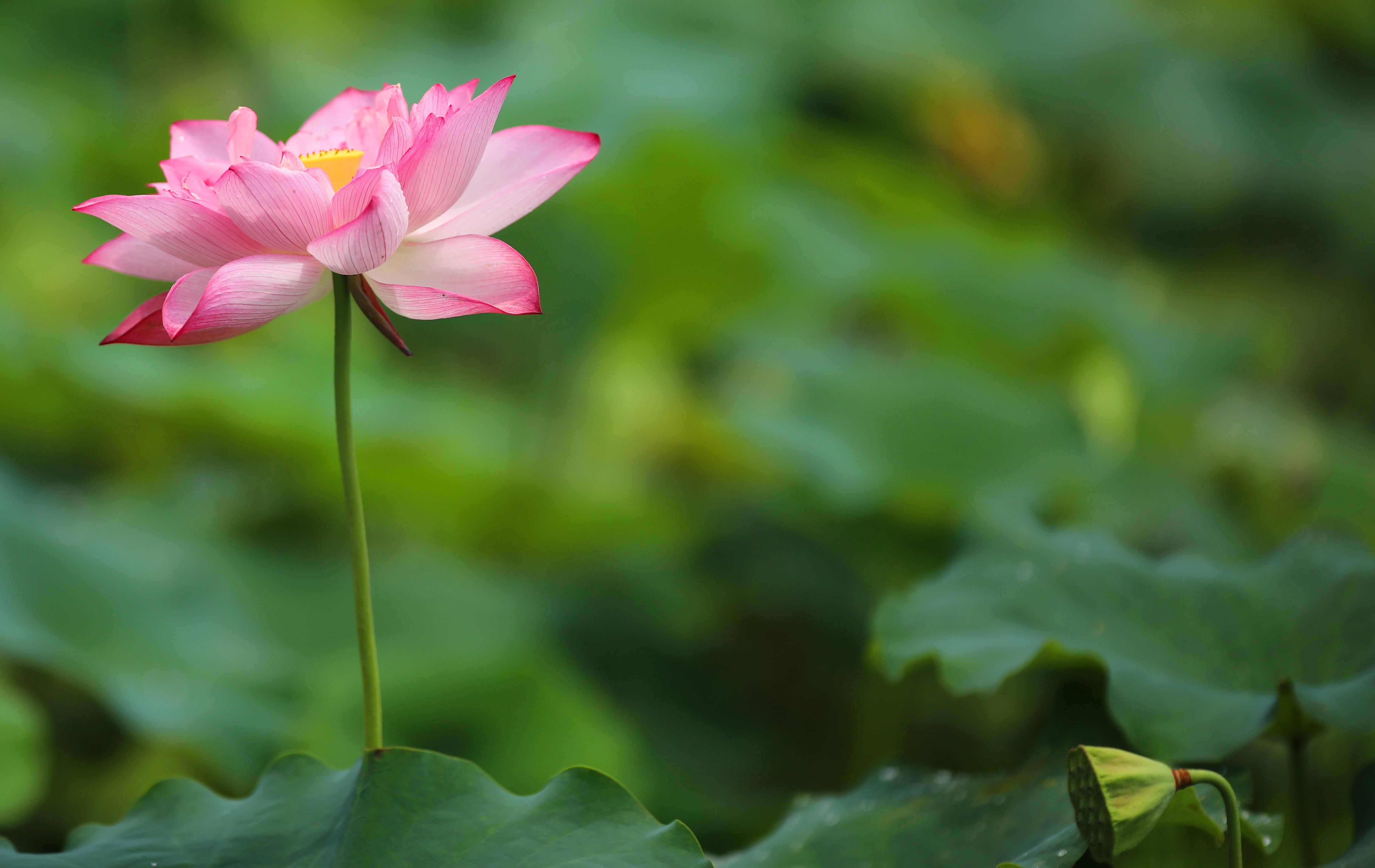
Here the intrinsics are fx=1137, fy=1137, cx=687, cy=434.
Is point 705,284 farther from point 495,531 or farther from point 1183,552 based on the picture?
point 1183,552

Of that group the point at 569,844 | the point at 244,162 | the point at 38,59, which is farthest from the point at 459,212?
the point at 38,59

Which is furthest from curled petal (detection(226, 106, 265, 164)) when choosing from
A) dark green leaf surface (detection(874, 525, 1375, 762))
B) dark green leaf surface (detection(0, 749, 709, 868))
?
dark green leaf surface (detection(874, 525, 1375, 762))

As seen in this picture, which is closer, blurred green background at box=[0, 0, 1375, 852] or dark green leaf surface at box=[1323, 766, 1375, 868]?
dark green leaf surface at box=[1323, 766, 1375, 868]

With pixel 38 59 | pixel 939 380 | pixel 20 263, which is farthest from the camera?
pixel 38 59

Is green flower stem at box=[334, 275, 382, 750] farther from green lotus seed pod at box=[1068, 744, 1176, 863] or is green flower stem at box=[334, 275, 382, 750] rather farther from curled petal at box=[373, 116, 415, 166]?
green lotus seed pod at box=[1068, 744, 1176, 863]

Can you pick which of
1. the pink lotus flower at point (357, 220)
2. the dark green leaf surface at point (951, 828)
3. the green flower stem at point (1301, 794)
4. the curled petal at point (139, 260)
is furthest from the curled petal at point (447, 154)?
the green flower stem at point (1301, 794)
